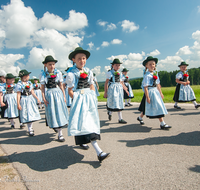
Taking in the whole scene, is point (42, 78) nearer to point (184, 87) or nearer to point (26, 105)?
Result: point (26, 105)

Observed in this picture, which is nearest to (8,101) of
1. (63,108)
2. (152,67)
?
(63,108)

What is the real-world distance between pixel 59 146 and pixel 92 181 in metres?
1.90

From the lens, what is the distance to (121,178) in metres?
2.23

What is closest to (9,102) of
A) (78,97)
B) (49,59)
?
(49,59)

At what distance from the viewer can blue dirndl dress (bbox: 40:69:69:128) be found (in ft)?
13.9

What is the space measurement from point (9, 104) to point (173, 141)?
7.09m

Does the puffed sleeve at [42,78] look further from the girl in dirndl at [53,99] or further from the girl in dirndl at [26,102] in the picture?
the girl in dirndl at [26,102]

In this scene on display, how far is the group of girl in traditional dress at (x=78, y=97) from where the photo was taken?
2.86 meters

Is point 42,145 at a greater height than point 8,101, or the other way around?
point 8,101

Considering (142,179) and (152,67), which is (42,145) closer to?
(142,179)

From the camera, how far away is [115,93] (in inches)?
229

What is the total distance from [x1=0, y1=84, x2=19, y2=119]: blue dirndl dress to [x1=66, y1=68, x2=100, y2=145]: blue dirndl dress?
510cm

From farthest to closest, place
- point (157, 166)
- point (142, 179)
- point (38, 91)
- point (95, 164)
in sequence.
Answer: point (38, 91) → point (95, 164) → point (157, 166) → point (142, 179)

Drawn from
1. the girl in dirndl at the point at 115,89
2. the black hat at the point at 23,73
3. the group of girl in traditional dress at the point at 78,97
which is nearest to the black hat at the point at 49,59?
the group of girl in traditional dress at the point at 78,97
